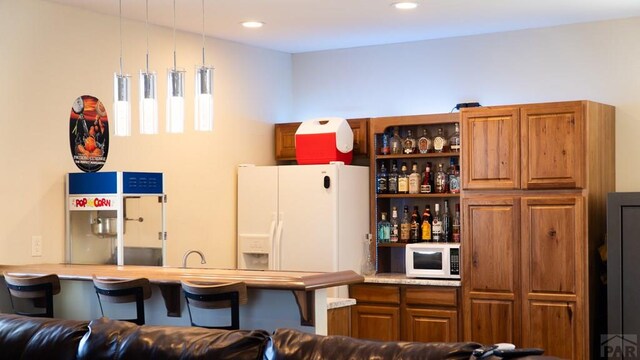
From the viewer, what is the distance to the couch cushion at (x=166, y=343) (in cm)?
344

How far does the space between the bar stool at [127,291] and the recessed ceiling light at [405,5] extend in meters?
2.51

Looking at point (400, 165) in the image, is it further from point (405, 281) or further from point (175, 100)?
point (175, 100)

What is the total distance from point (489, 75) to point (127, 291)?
3622 millimetres

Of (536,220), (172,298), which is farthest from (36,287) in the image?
(536,220)

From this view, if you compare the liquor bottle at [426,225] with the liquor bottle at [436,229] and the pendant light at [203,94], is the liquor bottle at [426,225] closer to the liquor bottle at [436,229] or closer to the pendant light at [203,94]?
the liquor bottle at [436,229]

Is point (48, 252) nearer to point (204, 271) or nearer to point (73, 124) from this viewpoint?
point (73, 124)

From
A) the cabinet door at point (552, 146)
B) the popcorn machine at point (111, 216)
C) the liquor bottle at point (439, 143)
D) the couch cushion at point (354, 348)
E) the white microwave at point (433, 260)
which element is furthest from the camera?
the liquor bottle at point (439, 143)

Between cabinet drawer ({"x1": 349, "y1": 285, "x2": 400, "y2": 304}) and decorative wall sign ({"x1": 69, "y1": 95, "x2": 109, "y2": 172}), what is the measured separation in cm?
220

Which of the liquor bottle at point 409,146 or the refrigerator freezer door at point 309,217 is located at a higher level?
the liquor bottle at point 409,146

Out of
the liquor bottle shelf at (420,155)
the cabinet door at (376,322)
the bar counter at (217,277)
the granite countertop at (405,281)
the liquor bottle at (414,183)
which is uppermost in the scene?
the liquor bottle shelf at (420,155)

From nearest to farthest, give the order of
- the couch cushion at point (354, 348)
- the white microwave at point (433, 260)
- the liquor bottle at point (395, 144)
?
the couch cushion at point (354, 348) → the white microwave at point (433, 260) → the liquor bottle at point (395, 144)

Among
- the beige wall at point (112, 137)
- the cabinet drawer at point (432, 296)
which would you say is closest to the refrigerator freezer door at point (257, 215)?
the beige wall at point (112, 137)

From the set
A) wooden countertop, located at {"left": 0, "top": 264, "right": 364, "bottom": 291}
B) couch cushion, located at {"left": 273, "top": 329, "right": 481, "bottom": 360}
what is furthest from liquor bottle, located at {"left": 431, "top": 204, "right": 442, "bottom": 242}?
couch cushion, located at {"left": 273, "top": 329, "right": 481, "bottom": 360}

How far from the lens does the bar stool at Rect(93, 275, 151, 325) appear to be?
478 cm
